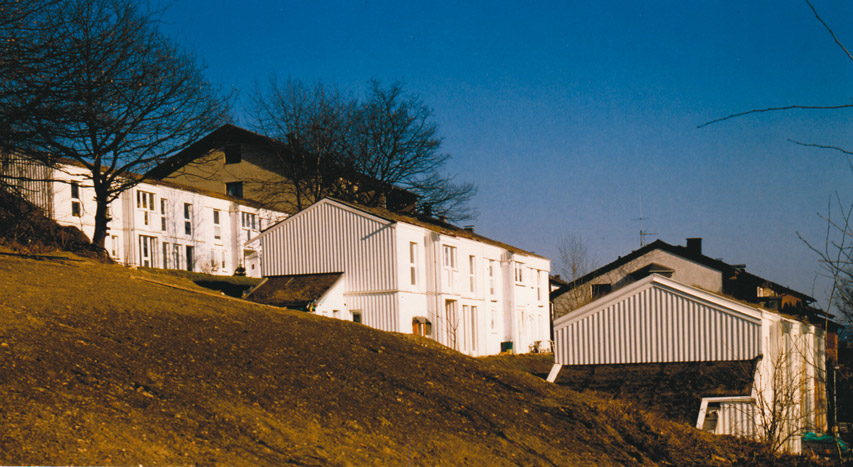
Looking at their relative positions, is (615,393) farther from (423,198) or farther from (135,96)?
(423,198)

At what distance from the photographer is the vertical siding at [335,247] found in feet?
103

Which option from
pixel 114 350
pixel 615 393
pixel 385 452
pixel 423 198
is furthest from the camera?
pixel 423 198

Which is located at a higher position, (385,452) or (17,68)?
(17,68)

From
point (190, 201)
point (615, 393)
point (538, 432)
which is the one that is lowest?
point (615, 393)

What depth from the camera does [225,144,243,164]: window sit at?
50.4 meters

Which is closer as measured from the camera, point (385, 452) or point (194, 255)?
point (385, 452)

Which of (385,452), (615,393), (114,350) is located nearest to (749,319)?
(615,393)

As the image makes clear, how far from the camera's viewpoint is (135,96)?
24484 millimetres

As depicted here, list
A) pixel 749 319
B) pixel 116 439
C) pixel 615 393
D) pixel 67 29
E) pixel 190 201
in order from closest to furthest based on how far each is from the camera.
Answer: pixel 116 439 < pixel 67 29 < pixel 615 393 < pixel 749 319 < pixel 190 201

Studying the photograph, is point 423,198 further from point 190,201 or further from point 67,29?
point 67,29

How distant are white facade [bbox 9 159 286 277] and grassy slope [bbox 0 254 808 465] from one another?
20.3m

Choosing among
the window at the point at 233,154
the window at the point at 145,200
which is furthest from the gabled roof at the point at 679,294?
the window at the point at 233,154

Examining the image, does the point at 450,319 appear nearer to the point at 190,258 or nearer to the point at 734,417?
the point at 190,258

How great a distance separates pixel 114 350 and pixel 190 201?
113ft
